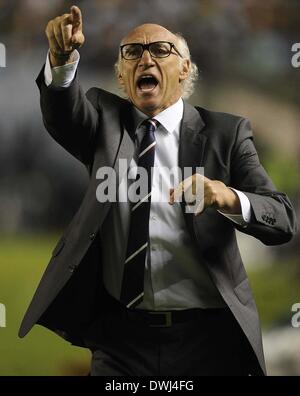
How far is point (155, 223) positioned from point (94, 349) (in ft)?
1.23

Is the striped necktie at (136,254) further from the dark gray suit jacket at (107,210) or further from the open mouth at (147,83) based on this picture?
the open mouth at (147,83)

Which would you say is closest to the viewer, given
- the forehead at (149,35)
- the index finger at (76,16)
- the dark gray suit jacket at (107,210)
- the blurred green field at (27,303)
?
the index finger at (76,16)

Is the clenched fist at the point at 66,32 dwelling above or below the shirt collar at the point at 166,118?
above

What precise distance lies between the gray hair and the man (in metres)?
0.03

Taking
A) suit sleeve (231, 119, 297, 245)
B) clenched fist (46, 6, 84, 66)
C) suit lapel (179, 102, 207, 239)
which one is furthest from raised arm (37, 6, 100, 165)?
suit sleeve (231, 119, 297, 245)

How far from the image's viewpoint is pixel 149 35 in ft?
5.51

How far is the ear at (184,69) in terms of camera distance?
5.66 feet

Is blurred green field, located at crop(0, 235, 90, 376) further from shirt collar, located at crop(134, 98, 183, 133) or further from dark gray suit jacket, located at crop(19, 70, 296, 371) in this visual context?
shirt collar, located at crop(134, 98, 183, 133)

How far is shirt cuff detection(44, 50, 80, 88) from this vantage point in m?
1.47

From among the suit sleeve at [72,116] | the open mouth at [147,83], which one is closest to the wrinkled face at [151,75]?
the open mouth at [147,83]

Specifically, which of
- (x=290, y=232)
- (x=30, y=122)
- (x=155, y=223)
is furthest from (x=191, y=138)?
(x=30, y=122)

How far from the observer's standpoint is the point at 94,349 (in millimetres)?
1702

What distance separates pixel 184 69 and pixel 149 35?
0.44 feet

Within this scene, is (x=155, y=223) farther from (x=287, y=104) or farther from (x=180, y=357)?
(x=287, y=104)
